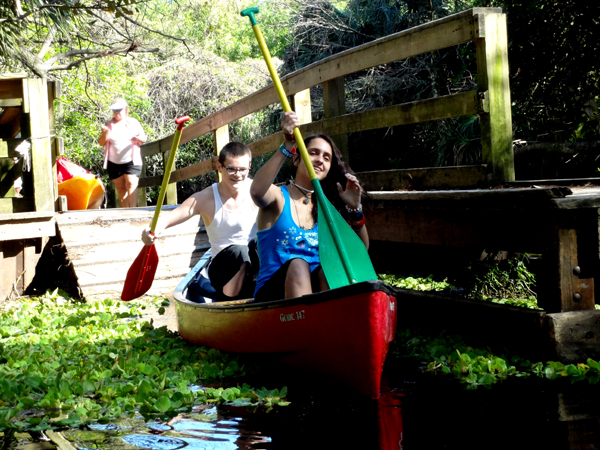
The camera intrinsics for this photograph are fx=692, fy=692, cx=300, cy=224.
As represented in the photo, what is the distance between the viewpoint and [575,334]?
3629 mm

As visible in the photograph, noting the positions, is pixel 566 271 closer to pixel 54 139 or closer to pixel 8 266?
pixel 8 266

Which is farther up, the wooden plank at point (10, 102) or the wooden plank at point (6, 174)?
the wooden plank at point (10, 102)

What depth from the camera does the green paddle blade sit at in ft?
11.9

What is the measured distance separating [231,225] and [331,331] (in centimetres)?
203

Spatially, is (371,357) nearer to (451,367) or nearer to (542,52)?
(451,367)

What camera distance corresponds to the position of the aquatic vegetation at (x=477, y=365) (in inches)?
138

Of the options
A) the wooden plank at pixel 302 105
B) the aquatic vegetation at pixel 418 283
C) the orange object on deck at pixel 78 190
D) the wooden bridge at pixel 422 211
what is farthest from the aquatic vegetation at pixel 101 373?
the orange object on deck at pixel 78 190

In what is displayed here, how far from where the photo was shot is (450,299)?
175 inches

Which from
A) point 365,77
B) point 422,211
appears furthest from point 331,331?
point 365,77

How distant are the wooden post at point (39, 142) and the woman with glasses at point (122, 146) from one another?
2.30m

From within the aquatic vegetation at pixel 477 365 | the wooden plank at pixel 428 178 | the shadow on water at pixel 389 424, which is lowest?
the shadow on water at pixel 389 424

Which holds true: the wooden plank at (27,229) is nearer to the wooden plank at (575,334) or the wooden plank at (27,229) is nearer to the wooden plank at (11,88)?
the wooden plank at (11,88)

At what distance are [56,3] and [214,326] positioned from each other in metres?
5.94

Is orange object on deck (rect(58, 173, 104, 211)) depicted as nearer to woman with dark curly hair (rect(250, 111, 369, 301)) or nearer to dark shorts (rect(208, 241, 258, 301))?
dark shorts (rect(208, 241, 258, 301))
